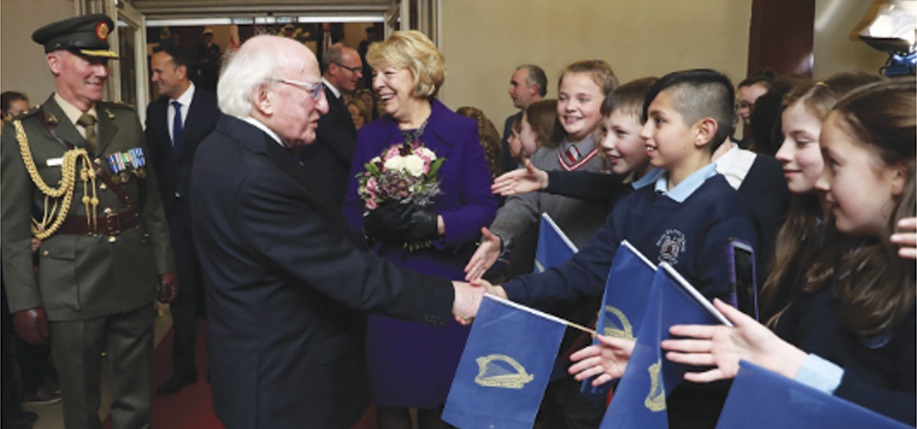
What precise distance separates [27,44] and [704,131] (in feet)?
21.9

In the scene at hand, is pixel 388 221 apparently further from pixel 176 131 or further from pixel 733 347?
pixel 176 131

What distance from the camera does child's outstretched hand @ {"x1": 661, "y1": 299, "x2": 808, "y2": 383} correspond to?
1.03 metres

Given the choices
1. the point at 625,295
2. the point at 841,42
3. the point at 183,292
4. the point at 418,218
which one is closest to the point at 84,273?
the point at 418,218

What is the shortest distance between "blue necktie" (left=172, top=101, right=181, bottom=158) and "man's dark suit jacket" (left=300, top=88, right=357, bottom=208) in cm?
89

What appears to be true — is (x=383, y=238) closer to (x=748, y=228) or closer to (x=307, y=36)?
(x=748, y=228)

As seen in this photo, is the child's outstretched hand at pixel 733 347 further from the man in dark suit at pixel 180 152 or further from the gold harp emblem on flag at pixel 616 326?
the man in dark suit at pixel 180 152

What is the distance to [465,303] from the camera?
69.1 inches

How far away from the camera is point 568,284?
1868mm

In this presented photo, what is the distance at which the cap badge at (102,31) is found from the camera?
8.13 feet

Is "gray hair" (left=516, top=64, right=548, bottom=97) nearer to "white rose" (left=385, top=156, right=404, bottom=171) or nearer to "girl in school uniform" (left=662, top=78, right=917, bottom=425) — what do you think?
"white rose" (left=385, top=156, right=404, bottom=171)

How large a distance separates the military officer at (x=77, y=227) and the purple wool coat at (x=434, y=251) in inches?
35.3

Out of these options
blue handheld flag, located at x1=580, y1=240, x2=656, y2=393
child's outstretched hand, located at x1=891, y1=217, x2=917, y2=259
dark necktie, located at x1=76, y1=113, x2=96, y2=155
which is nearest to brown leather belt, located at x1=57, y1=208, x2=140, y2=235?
dark necktie, located at x1=76, y1=113, x2=96, y2=155

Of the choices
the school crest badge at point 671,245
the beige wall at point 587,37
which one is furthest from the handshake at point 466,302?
the beige wall at point 587,37

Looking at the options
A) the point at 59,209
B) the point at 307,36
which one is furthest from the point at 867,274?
the point at 307,36
